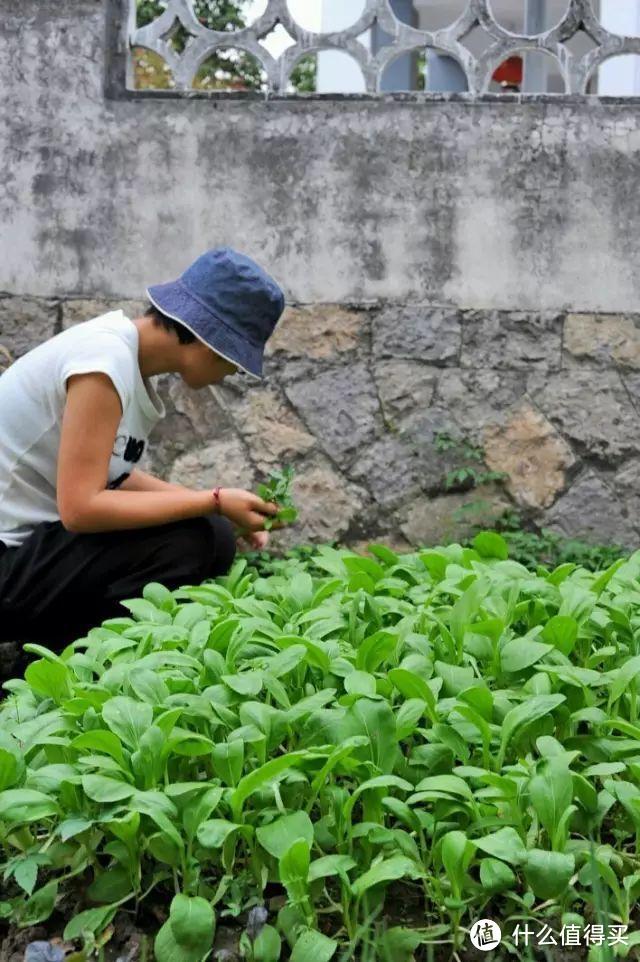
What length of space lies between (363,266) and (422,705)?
7.80ft

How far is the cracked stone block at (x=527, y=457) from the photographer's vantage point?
4.45 meters

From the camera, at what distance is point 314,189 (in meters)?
4.39

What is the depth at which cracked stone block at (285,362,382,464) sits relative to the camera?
4.48 meters

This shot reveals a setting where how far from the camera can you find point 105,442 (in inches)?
126

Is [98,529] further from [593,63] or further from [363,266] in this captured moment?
[593,63]

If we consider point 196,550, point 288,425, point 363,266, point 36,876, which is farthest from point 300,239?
point 36,876

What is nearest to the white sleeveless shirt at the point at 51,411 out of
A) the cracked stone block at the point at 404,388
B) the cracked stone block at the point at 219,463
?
the cracked stone block at the point at 219,463

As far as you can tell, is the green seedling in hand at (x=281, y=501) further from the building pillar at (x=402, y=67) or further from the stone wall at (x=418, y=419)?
the building pillar at (x=402, y=67)

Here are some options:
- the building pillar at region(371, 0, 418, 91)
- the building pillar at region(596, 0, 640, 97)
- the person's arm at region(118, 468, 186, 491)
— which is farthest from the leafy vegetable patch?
the building pillar at region(596, 0, 640, 97)

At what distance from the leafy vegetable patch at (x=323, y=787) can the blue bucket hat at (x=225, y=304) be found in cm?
79

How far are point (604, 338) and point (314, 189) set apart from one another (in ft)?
3.53

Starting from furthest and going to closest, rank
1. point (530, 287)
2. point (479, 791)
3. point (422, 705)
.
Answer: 1. point (530, 287)
2. point (422, 705)
3. point (479, 791)

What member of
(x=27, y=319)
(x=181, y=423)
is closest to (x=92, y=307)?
(x=27, y=319)

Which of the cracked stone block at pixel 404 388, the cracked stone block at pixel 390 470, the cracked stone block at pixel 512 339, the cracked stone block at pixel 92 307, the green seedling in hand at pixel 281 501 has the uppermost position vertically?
the cracked stone block at pixel 92 307
